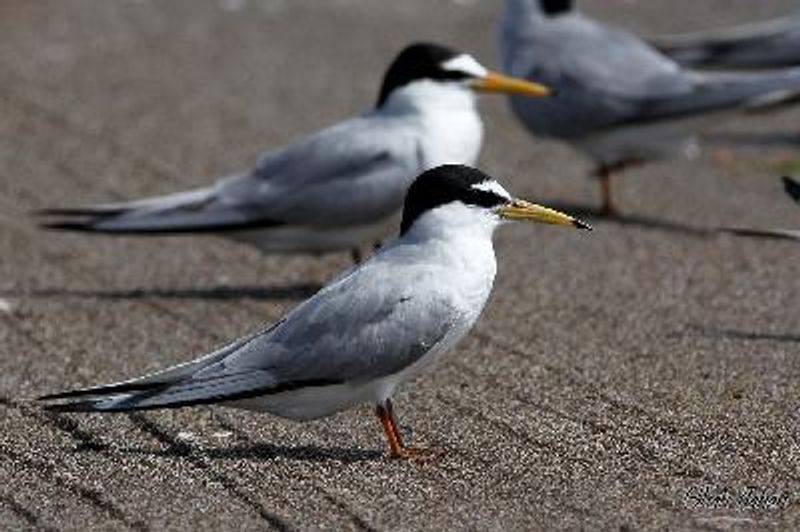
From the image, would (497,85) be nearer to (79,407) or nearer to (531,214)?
(531,214)

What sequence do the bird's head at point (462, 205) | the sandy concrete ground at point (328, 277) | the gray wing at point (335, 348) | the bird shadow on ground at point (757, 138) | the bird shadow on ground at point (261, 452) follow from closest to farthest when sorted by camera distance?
1. the sandy concrete ground at point (328, 277)
2. the gray wing at point (335, 348)
3. the bird shadow on ground at point (261, 452)
4. the bird's head at point (462, 205)
5. the bird shadow on ground at point (757, 138)

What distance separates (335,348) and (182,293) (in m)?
2.37

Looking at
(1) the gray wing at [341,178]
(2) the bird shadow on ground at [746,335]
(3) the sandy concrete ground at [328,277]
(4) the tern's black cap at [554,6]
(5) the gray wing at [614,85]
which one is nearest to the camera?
(3) the sandy concrete ground at [328,277]

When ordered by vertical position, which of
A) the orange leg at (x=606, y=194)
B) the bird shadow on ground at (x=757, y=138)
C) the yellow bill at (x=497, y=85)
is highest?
the yellow bill at (x=497, y=85)

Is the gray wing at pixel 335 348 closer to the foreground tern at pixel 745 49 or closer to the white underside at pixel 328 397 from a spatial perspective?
the white underside at pixel 328 397

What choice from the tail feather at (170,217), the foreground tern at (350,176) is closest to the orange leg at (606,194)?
the foreground tern at (350,176)

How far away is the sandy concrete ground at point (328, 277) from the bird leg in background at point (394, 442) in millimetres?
42

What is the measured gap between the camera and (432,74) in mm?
7250

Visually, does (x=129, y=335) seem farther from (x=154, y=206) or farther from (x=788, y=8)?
(x=788, y=8)

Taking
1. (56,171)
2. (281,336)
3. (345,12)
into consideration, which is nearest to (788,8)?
(345,12)

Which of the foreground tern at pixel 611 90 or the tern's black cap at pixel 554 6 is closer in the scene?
the foreground tern at pixel 611 90

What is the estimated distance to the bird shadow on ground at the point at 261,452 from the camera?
5035mm

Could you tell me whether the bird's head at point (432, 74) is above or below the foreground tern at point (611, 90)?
above

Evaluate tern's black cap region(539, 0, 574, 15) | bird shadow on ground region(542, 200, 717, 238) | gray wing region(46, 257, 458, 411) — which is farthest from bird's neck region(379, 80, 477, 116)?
gray wing region(46, 257, 458, 411)
